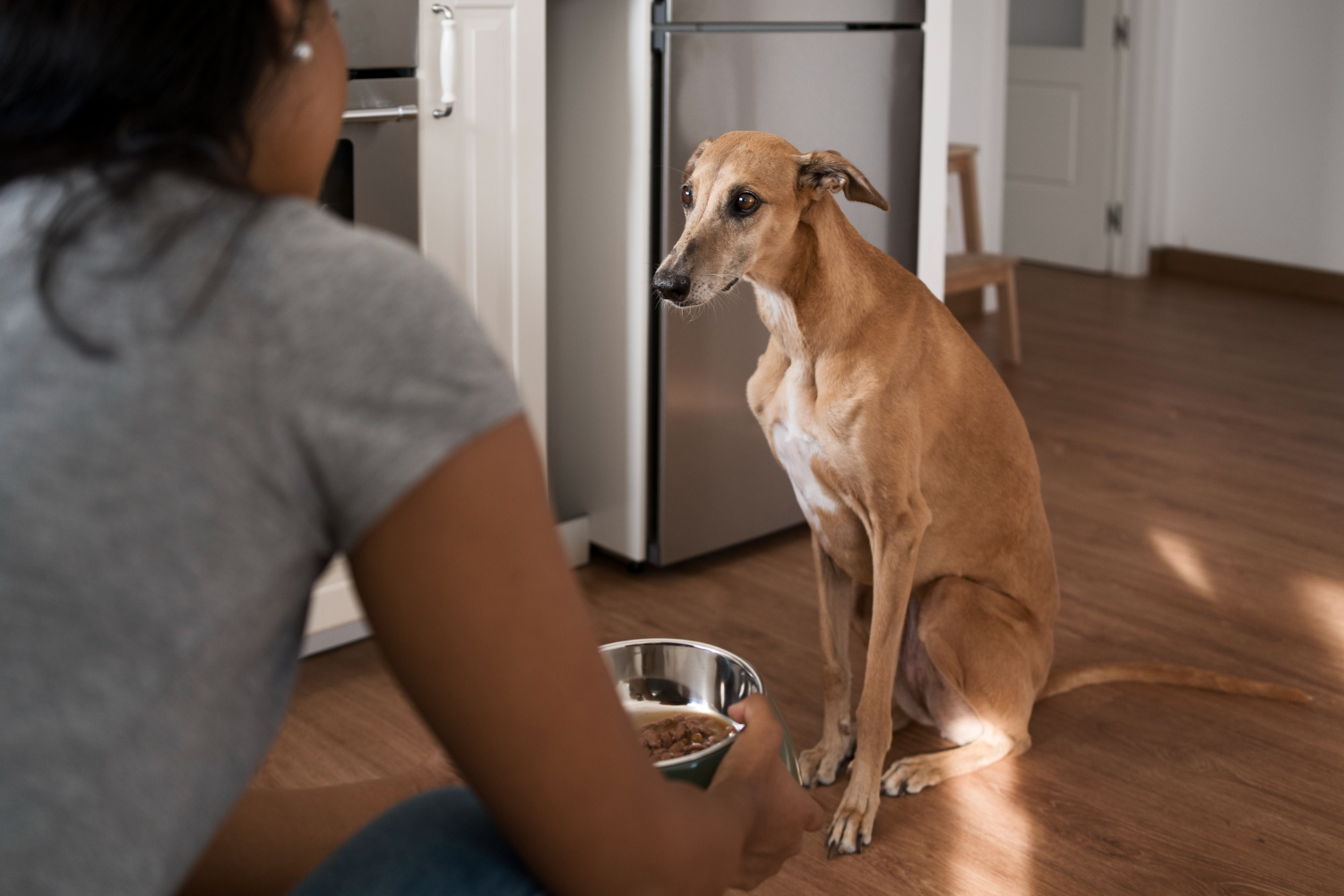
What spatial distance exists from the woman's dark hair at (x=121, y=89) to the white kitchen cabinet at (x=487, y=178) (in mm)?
1617

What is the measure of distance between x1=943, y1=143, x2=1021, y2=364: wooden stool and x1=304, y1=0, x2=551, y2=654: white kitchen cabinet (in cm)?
218

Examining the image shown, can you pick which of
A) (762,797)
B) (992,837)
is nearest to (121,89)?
(762,797)

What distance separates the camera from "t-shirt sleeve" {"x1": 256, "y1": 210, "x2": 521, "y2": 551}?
531 mm

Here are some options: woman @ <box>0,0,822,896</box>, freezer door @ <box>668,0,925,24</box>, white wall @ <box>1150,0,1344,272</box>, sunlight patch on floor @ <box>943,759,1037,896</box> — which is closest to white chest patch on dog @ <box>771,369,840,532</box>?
sunlight patch on floor @ <box>943,759,1037,896</box>

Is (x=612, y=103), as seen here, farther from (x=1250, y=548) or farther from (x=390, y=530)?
(x=390, y=530)

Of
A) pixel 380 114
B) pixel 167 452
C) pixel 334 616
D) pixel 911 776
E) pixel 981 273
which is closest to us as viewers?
pixel 167 452

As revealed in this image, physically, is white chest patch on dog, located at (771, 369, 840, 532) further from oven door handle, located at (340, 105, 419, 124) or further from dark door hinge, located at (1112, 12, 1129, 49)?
dark door hinge, located at (1112, 12, 1129, 49)

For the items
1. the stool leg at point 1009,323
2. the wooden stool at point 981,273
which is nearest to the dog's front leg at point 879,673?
the wooden stool at point 981,273

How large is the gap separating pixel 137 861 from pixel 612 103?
6.91 ft

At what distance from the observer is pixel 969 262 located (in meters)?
4.38

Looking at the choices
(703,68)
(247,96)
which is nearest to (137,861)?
(247,96)

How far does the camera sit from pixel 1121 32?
546 cm

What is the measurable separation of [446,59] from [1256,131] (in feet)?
14.5

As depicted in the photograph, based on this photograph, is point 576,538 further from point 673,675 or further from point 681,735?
point 681,735
